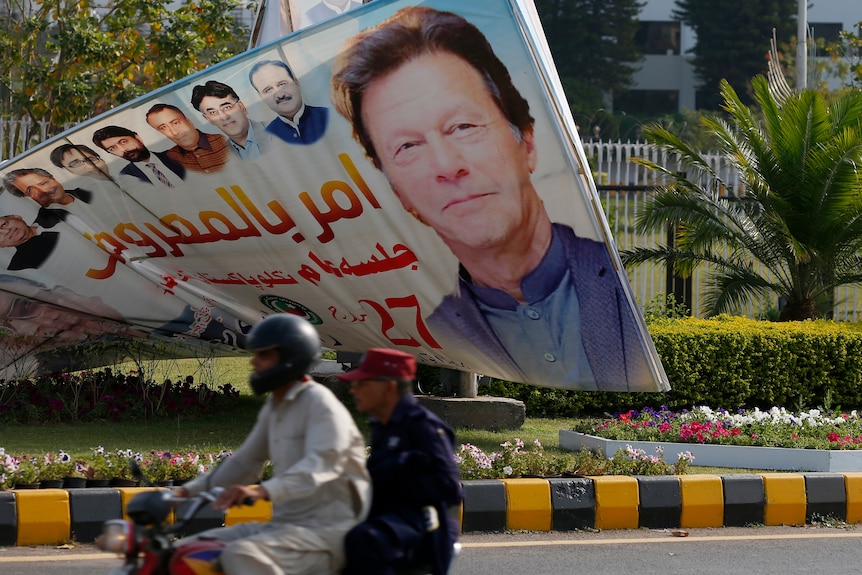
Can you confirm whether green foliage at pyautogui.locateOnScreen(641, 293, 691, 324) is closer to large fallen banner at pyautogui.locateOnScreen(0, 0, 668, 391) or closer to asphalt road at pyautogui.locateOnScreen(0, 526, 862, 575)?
large fallen banner at pyautogui.locateOnScreen(0, 0, 668, 391)

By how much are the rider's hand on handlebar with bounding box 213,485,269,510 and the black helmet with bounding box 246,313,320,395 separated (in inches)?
13.3

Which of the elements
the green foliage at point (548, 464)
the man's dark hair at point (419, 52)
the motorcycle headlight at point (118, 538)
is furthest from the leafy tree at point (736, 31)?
the motorcycle headlight at point (118, 538)

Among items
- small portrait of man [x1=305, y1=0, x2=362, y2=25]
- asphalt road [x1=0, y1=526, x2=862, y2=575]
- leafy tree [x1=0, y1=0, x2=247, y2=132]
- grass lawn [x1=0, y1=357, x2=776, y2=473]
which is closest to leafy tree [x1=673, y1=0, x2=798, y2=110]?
leafy tree [x1=0, y1=0, x2=247, y2=132]

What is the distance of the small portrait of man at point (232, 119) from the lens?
29.6 ft

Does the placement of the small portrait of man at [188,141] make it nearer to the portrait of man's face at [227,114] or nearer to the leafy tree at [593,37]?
the portrait of man's face at [227,114]

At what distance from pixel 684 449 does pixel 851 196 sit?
16.8ft

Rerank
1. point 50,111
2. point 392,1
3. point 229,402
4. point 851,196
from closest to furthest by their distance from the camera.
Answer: point 392,1, point 229,402, point 851,196, point 50,111

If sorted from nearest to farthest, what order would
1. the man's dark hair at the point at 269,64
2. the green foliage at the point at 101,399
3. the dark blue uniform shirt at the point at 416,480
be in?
the dark blue uniform shirt at the point at 416,480 < the man's dark hair at the point at 269,64 < the green foliage at the point at 101,399

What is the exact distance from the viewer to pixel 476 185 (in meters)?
8.88

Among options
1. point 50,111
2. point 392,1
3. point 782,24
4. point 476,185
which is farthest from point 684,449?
point 782,24

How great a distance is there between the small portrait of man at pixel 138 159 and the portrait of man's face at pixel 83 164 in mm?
161

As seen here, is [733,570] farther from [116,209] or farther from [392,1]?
[116,209]

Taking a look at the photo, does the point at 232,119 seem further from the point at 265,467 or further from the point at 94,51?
the point at 94,51

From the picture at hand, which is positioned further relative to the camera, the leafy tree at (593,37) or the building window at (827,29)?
the building window at (827,29)
